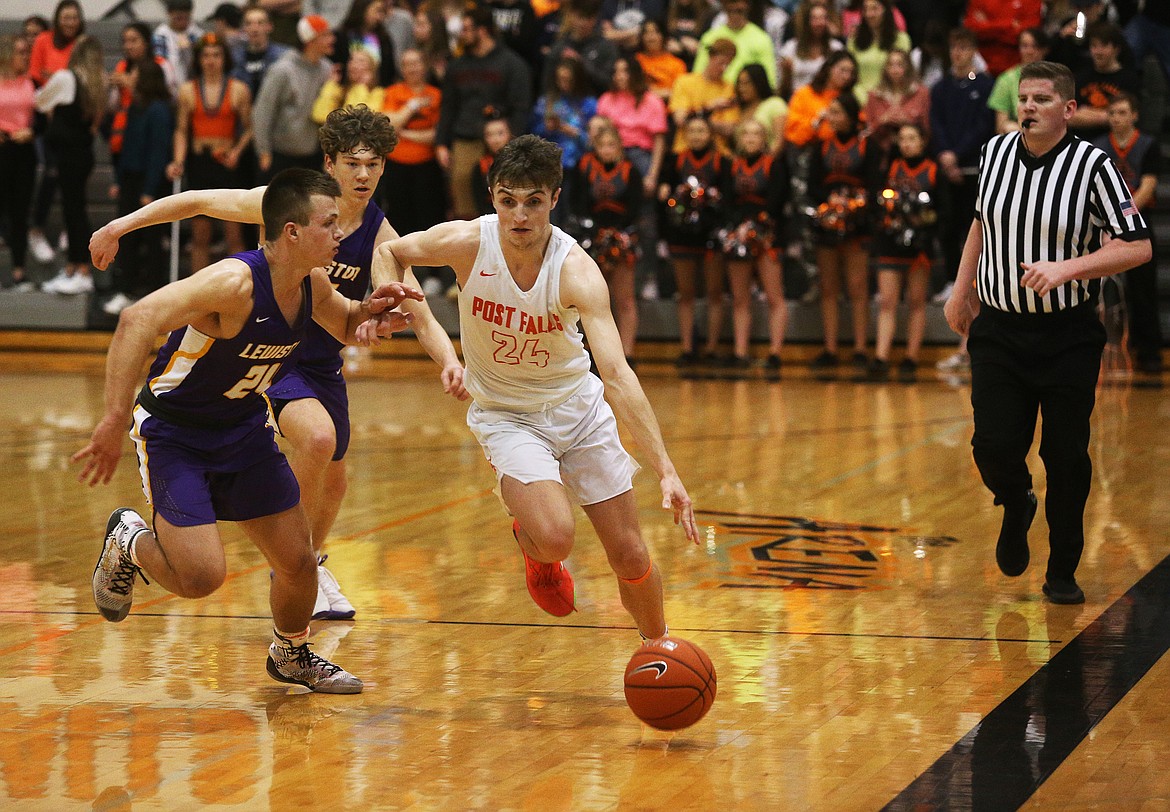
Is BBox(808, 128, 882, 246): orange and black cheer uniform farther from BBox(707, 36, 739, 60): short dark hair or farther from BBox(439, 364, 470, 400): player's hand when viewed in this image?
BBox(439, 364, 470, 400): player's hand

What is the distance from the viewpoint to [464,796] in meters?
4.11

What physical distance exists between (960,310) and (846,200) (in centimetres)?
706

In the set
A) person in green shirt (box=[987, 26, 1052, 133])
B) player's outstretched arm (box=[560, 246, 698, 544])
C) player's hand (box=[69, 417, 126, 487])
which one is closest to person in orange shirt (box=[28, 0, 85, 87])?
person in green shirt (box=[987, 26, 1052, 133])

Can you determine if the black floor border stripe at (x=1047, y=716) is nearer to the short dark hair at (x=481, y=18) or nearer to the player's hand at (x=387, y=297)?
the player's hand at (x=387, y=297)

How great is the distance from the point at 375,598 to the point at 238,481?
4.95ft

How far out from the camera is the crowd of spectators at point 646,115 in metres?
13.3

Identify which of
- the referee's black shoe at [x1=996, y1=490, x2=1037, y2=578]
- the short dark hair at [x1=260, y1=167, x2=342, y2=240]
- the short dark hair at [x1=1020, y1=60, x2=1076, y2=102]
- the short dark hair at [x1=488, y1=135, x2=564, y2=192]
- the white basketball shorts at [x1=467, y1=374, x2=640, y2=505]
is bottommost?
the referee's black shoe at [x1=996, y1=490, x2=1037, y2=578]

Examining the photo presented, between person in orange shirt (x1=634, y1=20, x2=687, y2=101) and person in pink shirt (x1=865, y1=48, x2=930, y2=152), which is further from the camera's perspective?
person in orange shirt (x1=634, y1=20, x2=687, y2=101)

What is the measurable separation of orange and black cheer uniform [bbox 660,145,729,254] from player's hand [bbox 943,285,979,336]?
7319 mm

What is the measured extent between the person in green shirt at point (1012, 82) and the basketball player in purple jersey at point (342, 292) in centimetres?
804

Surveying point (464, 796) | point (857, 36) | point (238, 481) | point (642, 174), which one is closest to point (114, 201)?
point (642, 174)

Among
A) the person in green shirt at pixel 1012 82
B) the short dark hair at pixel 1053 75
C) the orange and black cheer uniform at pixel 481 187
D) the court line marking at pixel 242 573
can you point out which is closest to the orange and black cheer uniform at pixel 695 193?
the orange and black cheer uniform at pixel 481 187

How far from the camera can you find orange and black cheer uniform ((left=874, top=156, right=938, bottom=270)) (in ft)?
42.9

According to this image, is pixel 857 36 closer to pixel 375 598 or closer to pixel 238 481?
pixel 375 598
